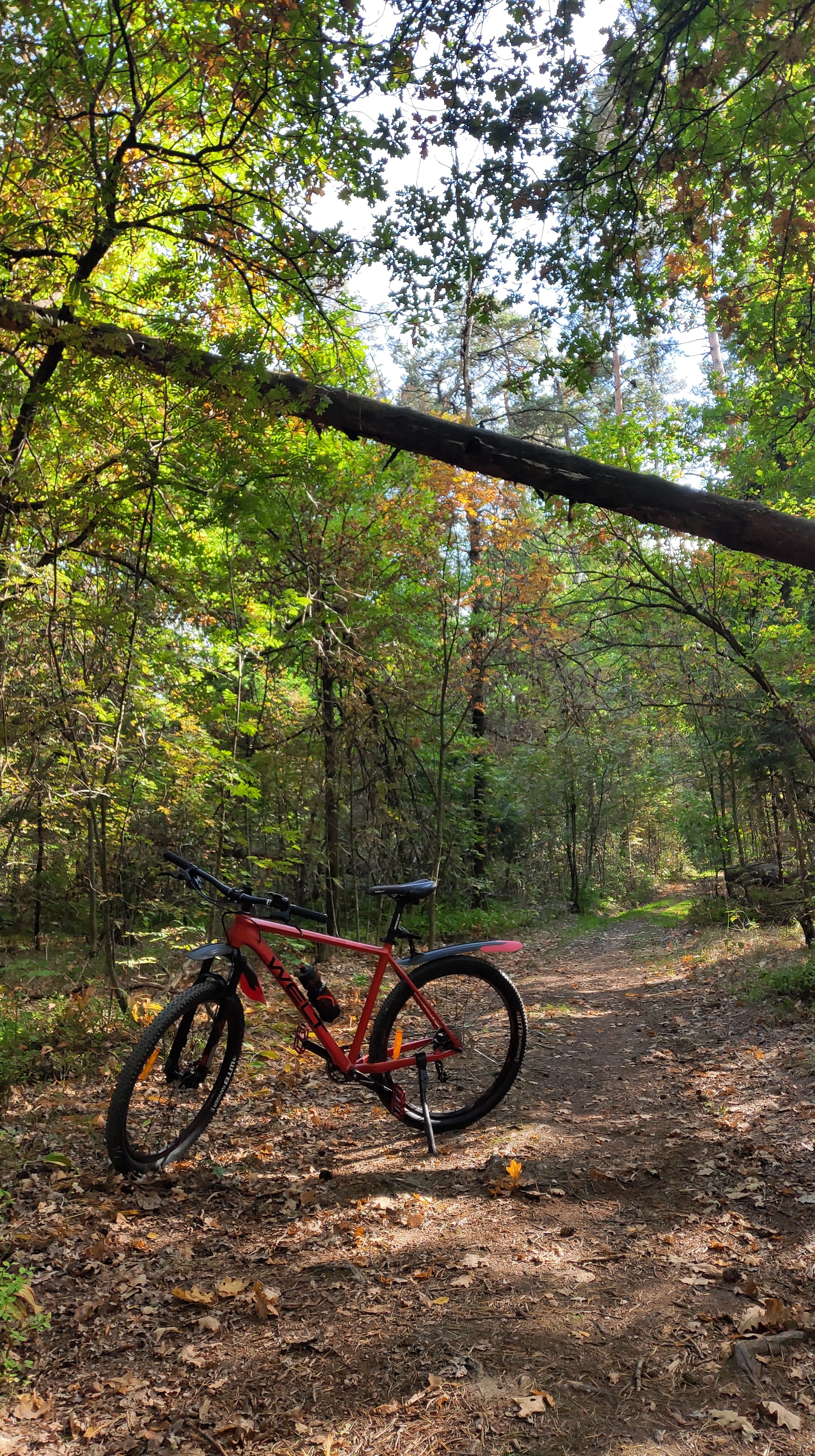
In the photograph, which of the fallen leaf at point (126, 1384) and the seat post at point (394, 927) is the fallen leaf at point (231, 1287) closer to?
the fallen leaf at point (126, 1384)

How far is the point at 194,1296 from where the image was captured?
2477mm

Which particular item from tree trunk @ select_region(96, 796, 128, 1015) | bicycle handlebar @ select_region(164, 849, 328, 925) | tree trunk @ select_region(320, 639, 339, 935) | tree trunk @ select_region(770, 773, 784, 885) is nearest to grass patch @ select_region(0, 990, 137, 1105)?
tree trunk @ select_region(96, 796, 128, 1015)

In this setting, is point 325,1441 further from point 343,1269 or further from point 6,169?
point 6,169

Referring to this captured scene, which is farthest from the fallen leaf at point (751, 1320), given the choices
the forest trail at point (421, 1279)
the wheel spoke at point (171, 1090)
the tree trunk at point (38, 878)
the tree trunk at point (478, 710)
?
the tree trunk at point (478, 710)

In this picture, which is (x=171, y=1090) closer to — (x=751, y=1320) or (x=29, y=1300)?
(x=29, y=1300)

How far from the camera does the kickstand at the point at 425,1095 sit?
362 centimetres

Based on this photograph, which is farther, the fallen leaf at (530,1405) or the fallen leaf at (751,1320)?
the fallen leaf at (751,1320)

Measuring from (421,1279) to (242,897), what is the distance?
1516 millimetres

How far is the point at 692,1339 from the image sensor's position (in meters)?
2.27

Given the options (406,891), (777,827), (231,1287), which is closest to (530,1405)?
(231,1287)

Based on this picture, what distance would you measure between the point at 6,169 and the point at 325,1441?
472cm

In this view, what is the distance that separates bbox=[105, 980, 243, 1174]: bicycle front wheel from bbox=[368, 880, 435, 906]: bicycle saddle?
793mm

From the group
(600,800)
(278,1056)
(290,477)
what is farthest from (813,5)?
(600,800)

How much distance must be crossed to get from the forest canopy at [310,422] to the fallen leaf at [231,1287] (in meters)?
2.38
